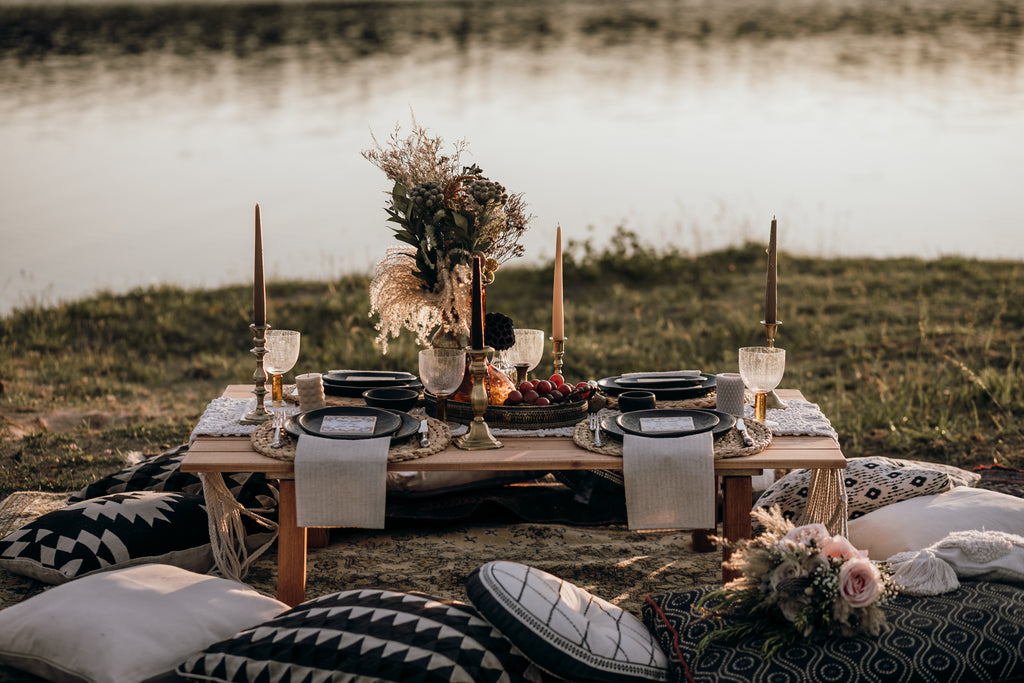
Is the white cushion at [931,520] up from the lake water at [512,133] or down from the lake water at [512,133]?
down

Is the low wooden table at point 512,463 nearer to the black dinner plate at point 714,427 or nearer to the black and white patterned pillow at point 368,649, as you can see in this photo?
the black dinner plate at point 714,427

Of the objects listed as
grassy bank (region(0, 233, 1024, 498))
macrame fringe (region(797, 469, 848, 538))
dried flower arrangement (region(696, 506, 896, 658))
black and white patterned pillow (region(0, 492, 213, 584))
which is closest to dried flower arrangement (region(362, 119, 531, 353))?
black and white patterned pillow (region(0, 492, 213, 584))

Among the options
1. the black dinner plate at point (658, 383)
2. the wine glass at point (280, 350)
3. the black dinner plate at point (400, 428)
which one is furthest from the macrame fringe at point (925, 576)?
the wine glass at point (280, 350)

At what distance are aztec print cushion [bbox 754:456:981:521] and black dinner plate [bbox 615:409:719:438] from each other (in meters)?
0.53

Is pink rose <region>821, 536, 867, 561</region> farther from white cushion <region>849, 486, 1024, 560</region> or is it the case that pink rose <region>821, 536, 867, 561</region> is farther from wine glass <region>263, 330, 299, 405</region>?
wine glass <region>263, 330, 299, 405</region>

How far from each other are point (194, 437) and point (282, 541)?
17.5 inches

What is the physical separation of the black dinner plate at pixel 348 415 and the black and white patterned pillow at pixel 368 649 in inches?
25.0

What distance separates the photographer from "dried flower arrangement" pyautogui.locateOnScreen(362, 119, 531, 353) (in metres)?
3.23

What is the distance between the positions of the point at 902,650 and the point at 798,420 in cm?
106

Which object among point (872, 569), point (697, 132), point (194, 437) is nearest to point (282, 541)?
point (194, 437)

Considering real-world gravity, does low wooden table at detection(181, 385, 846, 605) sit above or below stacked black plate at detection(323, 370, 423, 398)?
below

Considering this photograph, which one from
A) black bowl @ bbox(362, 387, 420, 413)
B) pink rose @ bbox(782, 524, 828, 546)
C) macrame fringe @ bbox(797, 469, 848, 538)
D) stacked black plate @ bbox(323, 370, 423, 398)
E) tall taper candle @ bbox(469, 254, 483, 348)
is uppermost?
tall taper candle @ bbox(469, 254, 483, 348)

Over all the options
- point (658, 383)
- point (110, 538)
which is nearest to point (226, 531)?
point (110, 538)

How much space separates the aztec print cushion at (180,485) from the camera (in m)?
3.74
